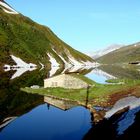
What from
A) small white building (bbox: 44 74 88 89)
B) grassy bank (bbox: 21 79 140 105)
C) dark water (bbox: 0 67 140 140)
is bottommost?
dark water (bbox: 0 67 140 140)

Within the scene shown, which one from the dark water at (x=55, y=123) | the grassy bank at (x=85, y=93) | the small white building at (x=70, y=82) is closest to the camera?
the dark water at (x=55, y=123)

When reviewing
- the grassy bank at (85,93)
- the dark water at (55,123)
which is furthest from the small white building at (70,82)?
the dark water at (55,123)

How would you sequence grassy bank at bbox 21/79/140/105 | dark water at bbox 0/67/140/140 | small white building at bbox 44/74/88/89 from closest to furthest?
1. dark water at bbox 0/67/140/140
2. grassy bank at bbox 21/79/140/105
3. small white building at bbox 44/74/88/89

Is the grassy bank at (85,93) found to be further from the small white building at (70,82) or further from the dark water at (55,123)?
the dark water at (55,123)

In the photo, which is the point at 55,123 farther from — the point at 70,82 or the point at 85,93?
the point at 70,82

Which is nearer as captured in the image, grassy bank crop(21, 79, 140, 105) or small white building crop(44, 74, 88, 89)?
grassy bank crop(21, 79, 140, 105)

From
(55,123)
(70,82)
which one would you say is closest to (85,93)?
(70,82)

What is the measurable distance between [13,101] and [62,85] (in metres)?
17.9

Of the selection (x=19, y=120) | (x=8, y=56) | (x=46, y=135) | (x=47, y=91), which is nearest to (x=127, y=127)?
(x=46, y=135)

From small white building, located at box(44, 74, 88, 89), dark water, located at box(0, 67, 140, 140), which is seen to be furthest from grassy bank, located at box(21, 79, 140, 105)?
dark water, located at box(0, 67, 140, 140)

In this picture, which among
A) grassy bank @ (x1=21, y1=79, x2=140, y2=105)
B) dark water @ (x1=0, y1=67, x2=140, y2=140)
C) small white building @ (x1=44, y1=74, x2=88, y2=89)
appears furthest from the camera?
small white building @ (x1=44, y1=74, x2=88, y2=89)

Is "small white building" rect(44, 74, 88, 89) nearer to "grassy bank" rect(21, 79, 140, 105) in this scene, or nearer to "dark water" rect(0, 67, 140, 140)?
"grassy bank" rect(21, 79, 140, 105)

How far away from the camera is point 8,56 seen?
646 feet

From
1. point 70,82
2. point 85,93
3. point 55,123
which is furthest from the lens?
point 70,82
